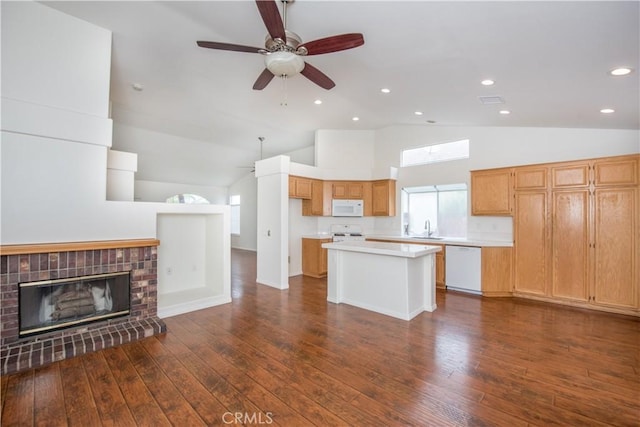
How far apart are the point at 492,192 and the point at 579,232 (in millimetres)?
1261

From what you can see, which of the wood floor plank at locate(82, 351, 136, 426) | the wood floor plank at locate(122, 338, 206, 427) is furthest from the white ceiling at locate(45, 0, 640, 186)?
the wood floor plank at locate(82, 351, 136, 426)

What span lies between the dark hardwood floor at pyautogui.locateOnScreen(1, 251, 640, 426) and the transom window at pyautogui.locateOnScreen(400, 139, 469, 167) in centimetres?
311

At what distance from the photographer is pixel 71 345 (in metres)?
2.69

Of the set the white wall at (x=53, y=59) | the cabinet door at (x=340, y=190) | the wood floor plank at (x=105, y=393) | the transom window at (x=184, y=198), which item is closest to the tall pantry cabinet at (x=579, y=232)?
the cabinet door at (x=340, y=190)

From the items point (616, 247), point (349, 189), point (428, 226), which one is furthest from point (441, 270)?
point (349, 189)

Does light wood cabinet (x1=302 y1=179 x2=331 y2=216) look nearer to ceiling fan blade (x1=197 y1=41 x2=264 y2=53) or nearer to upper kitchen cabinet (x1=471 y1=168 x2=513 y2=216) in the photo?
upper kitchen cabinet (x1=471 y1=168 x2=513 y2=216)

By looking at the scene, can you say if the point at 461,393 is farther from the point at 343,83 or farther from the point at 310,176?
the point at 310,176

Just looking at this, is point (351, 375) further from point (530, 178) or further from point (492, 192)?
point (530, 178)

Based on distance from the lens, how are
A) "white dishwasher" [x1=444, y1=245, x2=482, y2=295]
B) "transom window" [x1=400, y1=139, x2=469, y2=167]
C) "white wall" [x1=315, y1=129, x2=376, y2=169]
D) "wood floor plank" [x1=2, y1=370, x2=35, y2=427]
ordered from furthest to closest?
1. "white wall" [x1=315, y1=129, x2=376, y2=169]
2. "transom window" [x1=400, y1=139, x2=469, y2=167]
3. "white dishwasher" [x1=444, y1=245, x2=482, y2=295]
4. "wood floor plank" [x1=2, y1=370, x2=35, y2=427]

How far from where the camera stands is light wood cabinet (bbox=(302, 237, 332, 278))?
19.8 feet

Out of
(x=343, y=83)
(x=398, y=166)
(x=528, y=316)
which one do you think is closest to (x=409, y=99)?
(x=343, y=83)

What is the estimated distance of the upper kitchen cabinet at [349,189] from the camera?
6.50m

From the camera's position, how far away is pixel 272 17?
6.49 feet

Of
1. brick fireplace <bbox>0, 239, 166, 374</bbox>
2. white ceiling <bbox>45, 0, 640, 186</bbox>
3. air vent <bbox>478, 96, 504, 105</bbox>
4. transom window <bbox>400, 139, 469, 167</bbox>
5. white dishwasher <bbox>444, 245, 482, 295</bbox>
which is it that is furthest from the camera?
transom window <bbox>400, 139, 469, 167</bbox>
